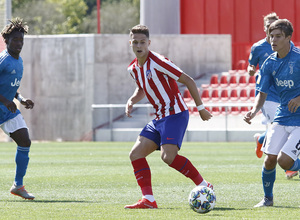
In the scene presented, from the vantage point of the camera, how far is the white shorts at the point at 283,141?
7.84 meters

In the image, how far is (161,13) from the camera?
3039 cm

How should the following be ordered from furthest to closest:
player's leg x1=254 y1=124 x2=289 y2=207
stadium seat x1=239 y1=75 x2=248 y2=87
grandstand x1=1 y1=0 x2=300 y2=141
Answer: stadium seat x1=239 y1=75 x2=248 y2=87, grandstand x1=1 y1=0 x2=300 y2=141, player's leg x1=254 y1=124 x2=289 y2=207

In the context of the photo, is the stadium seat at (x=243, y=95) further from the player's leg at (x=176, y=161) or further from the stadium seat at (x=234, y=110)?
the player's leg at (x=176, y=161)

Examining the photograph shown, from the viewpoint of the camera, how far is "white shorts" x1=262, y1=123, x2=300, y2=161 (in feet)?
25.7

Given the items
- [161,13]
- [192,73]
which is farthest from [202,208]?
[161,13]

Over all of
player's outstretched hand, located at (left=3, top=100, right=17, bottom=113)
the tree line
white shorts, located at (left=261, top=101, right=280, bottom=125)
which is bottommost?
white shorts, located at (left=261, top=101, right=280, bottom=125)

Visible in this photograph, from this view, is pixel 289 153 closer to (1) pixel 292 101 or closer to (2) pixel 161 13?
(1) pixel 292 101

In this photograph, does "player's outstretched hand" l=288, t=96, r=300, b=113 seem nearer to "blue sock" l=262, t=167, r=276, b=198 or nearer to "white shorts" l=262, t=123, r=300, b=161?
"white shorts" l=262, t=123, r=300, b=161

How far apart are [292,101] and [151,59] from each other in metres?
1.56

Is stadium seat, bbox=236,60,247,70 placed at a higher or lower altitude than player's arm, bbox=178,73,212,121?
lower

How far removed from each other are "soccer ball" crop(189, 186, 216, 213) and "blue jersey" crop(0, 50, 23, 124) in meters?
2.83

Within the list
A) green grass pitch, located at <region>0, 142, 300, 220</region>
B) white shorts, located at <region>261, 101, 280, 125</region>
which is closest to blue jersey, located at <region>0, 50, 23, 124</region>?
green grass pitch, located at <region>0, 142, 300, 220</region>

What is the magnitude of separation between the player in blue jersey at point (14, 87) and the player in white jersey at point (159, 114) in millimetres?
1615

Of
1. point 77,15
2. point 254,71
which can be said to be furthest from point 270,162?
point 77,15
